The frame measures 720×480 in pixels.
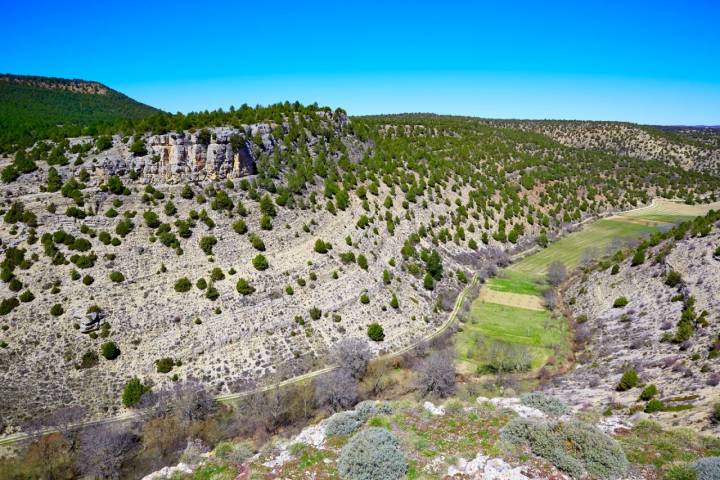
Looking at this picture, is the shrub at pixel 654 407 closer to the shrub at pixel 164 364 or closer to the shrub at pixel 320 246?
the shrub at pixel 320 246

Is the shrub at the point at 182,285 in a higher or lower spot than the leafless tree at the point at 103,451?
higher

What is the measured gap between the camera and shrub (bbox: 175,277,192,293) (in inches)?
1435

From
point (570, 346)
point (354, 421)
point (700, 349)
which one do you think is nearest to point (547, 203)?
point (570, 346)

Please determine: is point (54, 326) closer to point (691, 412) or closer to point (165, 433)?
point (165, 433)

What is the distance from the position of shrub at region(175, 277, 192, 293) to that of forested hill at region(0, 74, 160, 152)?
35702 mm

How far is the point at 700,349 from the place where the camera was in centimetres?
2858

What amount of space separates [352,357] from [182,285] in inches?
637

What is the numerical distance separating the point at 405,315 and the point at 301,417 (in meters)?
16.6

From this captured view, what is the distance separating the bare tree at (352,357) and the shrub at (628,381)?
1826cm

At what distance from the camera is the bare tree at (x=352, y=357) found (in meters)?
34.0

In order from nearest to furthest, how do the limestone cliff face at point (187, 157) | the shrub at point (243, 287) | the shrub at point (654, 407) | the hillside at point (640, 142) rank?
the shrub at point (654, 407)
the shrub at point (243, 287)
the limestone cliff face at point (187, 157)
the hillside at point (640, 142)

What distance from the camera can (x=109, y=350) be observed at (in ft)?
102

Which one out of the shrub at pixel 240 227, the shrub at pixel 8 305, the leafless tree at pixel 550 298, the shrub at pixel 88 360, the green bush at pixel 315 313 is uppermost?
the shrub at pixel 240 227

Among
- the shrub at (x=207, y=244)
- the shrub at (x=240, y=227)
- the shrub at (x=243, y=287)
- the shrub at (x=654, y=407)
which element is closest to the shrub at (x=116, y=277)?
the shrub at (x=207, y=244)
